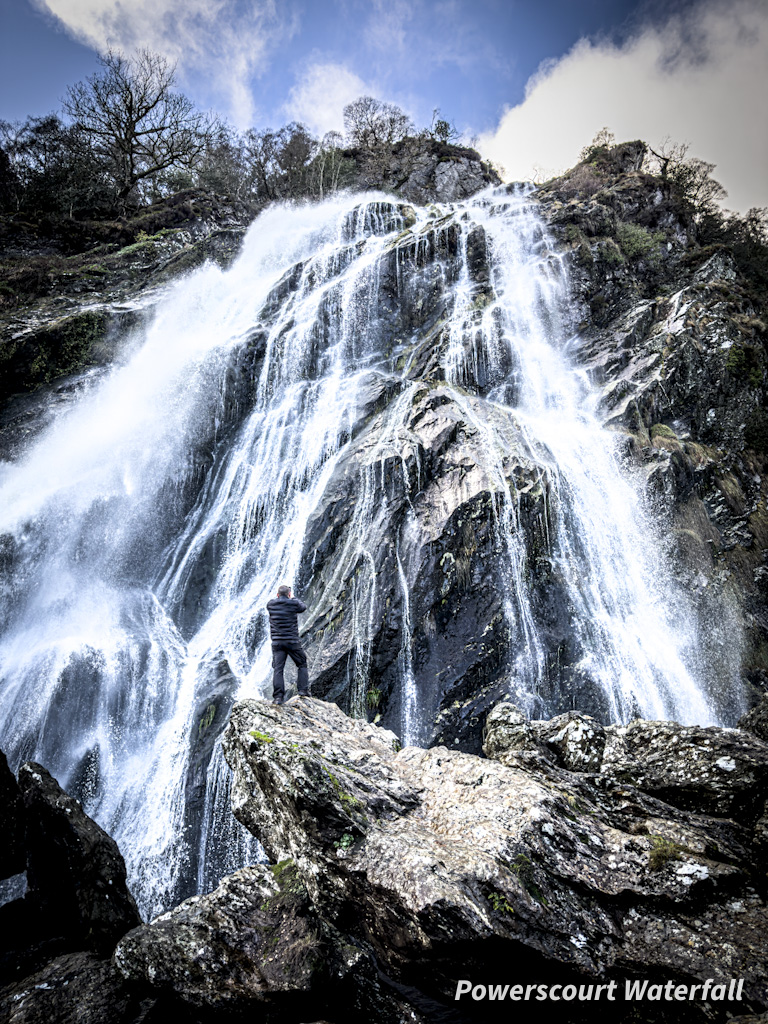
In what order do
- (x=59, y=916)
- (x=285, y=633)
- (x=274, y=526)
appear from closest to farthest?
1. (x=59, y=916)
2. (x=285, y=633)
3. (x=274, y=526)

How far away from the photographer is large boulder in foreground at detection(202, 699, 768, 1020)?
3604mm

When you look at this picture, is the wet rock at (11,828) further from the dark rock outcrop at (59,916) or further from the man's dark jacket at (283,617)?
the man's dark jacket at (283,617)

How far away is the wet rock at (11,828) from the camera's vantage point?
5.71 metres

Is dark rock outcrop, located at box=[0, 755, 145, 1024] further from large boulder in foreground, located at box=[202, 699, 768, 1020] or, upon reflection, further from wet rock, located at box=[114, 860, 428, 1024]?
large boulder in foreground, located at box=[202, 699, 768, 1020]

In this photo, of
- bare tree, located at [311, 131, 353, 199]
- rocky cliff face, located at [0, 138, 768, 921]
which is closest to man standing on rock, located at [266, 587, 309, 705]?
rocky cliff face, located at [0, 138, 768, 921]

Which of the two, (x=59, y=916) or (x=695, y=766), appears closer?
(x=695, y=766)

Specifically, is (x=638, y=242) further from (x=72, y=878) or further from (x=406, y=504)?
(x=72, y=878)

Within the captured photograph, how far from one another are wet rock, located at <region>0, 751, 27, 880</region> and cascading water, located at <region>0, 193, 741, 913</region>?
4267 mm

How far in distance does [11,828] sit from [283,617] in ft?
13.3

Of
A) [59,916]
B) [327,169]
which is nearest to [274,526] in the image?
[59,916]

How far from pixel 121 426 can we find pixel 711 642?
64.7ft

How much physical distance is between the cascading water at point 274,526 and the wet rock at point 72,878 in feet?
13.7

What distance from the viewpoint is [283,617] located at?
7.26 m
